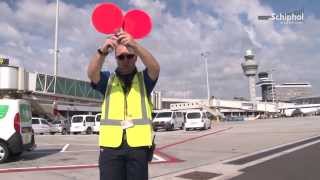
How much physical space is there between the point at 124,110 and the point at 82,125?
4034 centimetres

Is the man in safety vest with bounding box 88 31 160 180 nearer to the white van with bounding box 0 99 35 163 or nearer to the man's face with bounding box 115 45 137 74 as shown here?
the man's face with bounding box 115 45 137 74

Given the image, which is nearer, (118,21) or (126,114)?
(118,21)

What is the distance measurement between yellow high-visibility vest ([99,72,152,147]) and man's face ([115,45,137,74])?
3.9 inches

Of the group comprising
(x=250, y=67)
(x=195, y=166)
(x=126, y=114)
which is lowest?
(x=195, y=166)

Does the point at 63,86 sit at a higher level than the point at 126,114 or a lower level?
higher

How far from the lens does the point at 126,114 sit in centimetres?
460

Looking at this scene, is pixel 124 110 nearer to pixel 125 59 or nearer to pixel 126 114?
pixel 126 114

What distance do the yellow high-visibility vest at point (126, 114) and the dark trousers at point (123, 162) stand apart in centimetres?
5

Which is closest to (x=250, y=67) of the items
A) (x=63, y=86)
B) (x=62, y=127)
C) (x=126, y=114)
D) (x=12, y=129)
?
(x=63, y=86)

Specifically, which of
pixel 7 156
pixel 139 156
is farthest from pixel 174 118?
pixel 139 156

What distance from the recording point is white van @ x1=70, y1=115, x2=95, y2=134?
44.4 m

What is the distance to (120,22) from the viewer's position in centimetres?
450

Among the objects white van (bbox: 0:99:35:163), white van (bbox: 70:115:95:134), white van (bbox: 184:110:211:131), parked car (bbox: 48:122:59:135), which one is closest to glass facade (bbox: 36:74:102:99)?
parked car (bbox: 48:122:59:135)

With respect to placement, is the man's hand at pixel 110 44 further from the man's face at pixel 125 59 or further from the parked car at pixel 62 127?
the parked car at pixel 62 127
